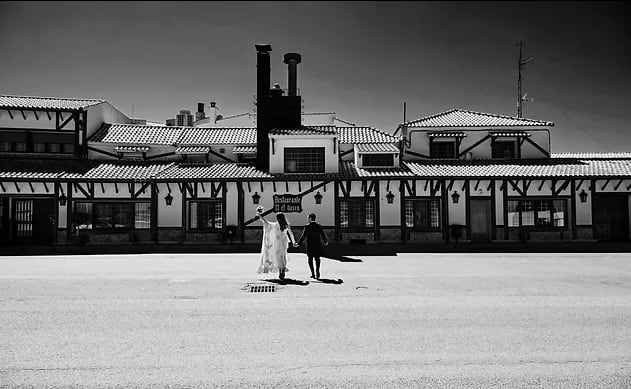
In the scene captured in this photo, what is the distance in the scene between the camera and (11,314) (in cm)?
754

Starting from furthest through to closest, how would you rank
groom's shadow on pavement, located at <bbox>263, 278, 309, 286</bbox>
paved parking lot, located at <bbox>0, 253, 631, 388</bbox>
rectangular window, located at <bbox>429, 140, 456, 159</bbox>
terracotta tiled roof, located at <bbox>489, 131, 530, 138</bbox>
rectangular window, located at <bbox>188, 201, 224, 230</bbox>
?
rectangular window, located at <bbox>429, 140, 456, 159</bbox> → terracotta tiled roof, located at <bbox>489, 131, 530, 138</bbox> → rectangular window, located at <bbox>188, 201, 224, 230</bbox> → groom's shadow on pavement, located at <bbox>263, 278, 309, 286</bbox> → paved parking lot, located at <bbox>0, 253, 631, 388</bbox>

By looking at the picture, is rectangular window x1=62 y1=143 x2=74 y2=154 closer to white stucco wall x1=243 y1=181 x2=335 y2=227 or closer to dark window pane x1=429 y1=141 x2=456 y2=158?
white stucco wall x1=243 y1=181 x2=335 y2=227

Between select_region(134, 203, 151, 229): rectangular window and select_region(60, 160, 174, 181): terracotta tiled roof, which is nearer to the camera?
select_region(60, 160, 174, 181): terracotta tiled roof

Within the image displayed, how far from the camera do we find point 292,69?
2620 cm

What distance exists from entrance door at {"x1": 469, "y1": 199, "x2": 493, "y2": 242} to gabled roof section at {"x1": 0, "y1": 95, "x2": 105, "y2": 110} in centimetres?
2073

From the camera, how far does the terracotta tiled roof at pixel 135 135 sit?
81.4 ft

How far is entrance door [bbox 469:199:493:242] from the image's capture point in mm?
22125

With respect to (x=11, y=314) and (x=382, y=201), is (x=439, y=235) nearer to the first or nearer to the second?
(x=382, y=201)

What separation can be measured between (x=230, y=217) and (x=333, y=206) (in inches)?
196

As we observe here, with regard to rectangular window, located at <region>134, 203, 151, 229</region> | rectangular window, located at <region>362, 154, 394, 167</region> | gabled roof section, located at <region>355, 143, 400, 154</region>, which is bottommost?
rectangular window, located at <region>134, 203, 151, 229</region>

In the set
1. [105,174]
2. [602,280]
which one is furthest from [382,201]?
[105,174]

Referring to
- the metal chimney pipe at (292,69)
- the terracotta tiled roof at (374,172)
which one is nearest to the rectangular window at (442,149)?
the terracotta tiled roof at (374,172)

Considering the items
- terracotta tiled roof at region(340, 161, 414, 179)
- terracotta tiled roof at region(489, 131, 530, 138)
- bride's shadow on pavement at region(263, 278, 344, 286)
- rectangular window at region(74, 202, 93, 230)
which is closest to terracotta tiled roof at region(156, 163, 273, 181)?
terracotta tiled roof at region(340, 161, 414, 179)

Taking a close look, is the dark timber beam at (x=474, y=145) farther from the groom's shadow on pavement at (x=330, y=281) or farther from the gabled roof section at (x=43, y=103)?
the gabled roof section at (x=43, y=103)
